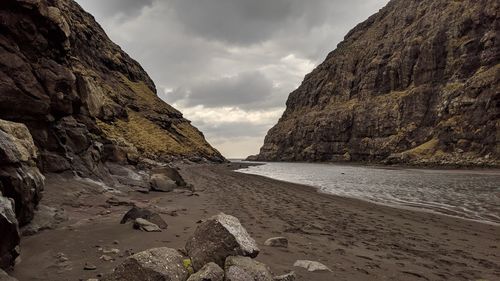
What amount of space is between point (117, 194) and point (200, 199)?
5127 millimetres

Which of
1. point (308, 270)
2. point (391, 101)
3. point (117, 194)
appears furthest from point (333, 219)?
point (391, 101)

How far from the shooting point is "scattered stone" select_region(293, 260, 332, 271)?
28.7ft

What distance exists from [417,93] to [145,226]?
13891 cm

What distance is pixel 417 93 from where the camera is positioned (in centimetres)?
13225

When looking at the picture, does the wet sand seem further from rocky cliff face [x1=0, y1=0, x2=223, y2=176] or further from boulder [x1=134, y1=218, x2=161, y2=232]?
rocky cliff face [x1=0, y1=0, x2=223, y2=176]

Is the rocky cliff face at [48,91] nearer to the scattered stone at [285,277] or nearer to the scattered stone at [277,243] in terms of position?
the scattered stone at [277,243]

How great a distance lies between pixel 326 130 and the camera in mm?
174625

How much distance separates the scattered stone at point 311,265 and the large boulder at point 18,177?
810cm

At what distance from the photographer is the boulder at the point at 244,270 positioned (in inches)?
248

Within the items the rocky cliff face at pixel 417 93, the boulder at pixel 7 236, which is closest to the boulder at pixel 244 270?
the boulder at pixel 7 236

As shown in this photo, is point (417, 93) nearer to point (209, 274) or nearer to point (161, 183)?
point (161, 183)

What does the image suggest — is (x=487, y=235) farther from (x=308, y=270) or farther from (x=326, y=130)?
(x=326, y=130)

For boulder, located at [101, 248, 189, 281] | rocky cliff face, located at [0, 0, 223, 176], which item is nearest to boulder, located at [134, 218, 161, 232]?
boulder, located at [101, 248, 189, 281]

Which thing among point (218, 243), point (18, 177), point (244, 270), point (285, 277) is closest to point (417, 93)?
point (285, 277)
